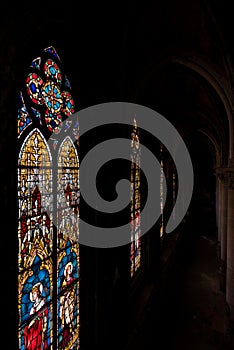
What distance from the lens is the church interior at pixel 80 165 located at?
2.28 m

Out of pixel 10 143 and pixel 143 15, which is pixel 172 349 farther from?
pixel 143 15

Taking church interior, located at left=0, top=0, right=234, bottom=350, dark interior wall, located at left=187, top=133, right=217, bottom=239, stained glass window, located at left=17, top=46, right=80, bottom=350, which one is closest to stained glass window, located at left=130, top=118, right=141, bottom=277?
church interior, located at left=0, top=0, right=234, bottom=350

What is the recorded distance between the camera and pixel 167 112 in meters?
8.76

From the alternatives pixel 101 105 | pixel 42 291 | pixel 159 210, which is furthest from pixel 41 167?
pixel 159 210

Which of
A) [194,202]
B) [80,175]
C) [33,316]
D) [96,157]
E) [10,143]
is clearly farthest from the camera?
[194,202]

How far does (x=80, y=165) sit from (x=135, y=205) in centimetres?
257

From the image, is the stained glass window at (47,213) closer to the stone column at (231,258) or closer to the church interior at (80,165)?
the church interior at (80,165)

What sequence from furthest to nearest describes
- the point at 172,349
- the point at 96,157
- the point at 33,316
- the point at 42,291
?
the point at 172,349
the point at 96,157
the point at 42,291
the point at 33,316

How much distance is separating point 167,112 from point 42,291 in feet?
23.9

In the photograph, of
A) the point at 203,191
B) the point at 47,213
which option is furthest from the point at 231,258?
the point at 203,191

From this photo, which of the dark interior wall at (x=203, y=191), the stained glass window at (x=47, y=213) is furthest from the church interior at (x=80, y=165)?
the dark interior wall at (x=203, y=191)

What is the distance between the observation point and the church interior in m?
2.28

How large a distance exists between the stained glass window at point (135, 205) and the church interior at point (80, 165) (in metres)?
0.05

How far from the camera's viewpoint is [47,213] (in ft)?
9.48
